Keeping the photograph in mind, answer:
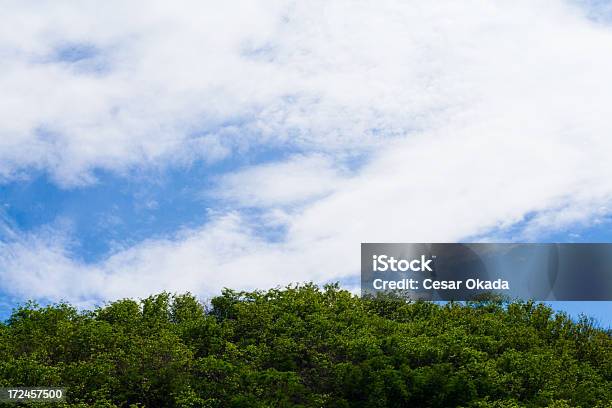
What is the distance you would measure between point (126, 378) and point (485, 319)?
15.8 meters

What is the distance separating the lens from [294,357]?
2770 centimetres

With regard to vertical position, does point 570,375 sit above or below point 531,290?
below

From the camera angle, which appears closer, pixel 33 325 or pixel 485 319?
pixel 33 325

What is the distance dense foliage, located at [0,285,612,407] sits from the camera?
2478 cm

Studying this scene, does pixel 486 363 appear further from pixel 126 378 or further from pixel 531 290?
pixel 531 290

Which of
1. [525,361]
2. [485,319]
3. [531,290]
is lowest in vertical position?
[525,361]

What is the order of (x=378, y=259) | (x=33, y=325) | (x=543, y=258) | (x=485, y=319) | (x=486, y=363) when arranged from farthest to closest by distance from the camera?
(x=543, y=258), (x=378, y=259), (x=485, y=319), (x=33, y=325), (x=486, y=363)

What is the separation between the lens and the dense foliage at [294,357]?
24.8 metres

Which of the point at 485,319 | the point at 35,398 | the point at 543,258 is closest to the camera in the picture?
the point at 35,398

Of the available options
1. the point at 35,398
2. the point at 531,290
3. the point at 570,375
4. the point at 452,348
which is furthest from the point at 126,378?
the point at 531,290

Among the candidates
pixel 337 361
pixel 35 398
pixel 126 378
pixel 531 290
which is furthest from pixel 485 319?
pixel 35 398

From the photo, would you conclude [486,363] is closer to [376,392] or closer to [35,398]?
[376,392]

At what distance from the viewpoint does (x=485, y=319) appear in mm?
33031

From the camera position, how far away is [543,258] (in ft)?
144
